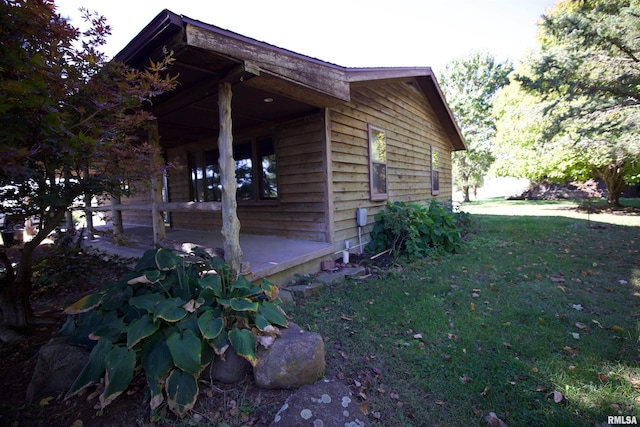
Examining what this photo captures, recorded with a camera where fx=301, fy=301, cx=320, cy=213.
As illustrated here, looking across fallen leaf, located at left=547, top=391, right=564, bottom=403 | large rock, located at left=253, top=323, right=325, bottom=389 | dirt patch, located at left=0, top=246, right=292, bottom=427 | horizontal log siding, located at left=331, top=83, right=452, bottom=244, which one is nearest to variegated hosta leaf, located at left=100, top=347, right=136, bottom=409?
dirt patch, located at left=0, top=246, right=292, bottom=427

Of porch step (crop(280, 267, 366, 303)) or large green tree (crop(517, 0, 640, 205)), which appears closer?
porch step (crop(280, 267, 366, 303))

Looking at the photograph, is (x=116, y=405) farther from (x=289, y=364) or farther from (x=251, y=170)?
(x=251, y=170)

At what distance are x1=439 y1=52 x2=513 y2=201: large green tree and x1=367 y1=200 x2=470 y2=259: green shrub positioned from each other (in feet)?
70.6

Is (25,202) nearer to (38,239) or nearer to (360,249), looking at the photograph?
(38,239)

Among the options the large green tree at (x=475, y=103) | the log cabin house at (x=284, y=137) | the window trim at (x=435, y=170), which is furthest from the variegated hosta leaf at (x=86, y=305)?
the large green tree at (x=475, y=103)

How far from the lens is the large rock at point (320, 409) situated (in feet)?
5.74

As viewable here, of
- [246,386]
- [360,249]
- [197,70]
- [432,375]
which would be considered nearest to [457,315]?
[432,375]

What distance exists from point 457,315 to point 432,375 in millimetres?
1194

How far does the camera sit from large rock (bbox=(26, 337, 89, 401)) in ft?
6.44

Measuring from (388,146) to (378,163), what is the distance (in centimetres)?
73

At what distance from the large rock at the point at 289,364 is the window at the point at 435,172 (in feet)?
28.6

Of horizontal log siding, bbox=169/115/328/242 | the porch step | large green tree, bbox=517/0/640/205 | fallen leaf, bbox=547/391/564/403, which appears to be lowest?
fallen leaf, bbox=547/391/564/403

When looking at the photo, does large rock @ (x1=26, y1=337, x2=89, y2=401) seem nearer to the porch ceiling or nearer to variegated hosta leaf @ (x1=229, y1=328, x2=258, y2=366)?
variegated hosta leaf @ (x1=229, y1=328, x2=258, y2=366)

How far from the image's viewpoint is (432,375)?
2383 mm
